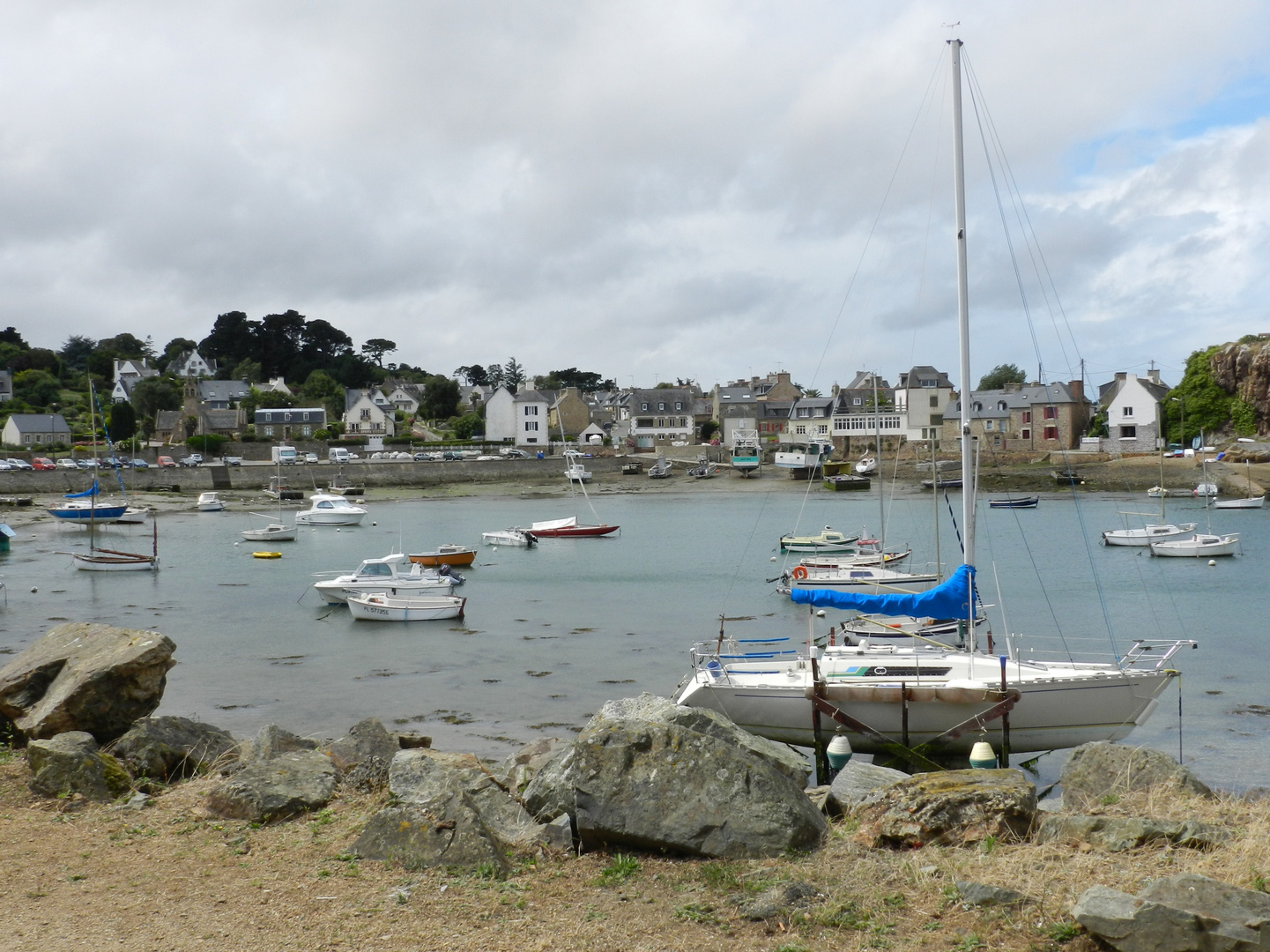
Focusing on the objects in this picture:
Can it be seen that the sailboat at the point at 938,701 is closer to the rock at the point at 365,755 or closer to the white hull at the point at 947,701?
the white hull at the point at 947,701

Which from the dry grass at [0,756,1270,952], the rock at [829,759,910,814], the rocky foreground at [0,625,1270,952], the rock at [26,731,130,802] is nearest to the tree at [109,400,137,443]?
the rocky foreground at [0,625,1270,952]

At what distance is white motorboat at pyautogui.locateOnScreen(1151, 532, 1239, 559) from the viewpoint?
47750 mm

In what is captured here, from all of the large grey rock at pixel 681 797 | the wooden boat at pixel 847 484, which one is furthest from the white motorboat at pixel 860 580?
the wooden boat at pixel 847 484

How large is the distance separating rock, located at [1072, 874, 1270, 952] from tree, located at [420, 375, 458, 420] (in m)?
135

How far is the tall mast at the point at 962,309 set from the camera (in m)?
19.4

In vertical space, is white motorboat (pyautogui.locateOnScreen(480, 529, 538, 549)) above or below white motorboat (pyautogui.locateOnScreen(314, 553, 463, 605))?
below

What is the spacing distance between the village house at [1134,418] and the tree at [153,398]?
348 ft

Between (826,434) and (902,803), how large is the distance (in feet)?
362

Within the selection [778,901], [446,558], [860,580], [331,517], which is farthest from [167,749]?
[331,517]

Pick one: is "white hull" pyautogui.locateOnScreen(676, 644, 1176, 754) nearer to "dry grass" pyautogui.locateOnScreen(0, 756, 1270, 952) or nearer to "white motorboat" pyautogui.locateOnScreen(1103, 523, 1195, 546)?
"dry grass" pyautogui.locateOnScreen(0, 756, 1270, 952)

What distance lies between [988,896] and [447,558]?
41.2m

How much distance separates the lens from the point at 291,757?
10.8 meters

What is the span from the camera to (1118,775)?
36.6 feet

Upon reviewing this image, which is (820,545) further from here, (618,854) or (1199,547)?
(618,854)
